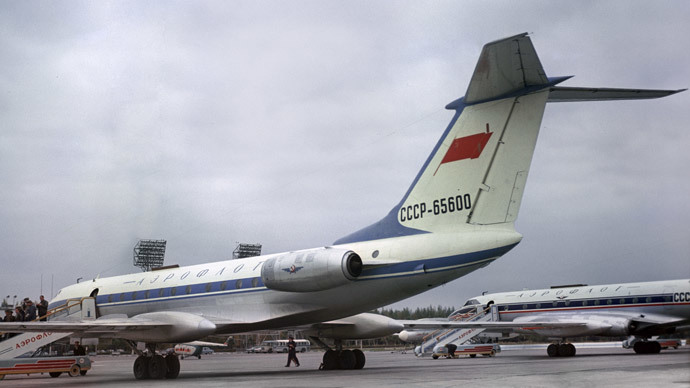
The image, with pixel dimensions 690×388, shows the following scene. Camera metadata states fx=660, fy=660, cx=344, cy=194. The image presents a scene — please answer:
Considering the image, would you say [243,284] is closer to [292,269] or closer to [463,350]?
[292,269]

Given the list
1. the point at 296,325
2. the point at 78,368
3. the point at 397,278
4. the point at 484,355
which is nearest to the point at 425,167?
the point at 397,278

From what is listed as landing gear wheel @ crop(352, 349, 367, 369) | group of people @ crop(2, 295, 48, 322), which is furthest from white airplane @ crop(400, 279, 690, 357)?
group of people @ crop(2, 295, 48, 322)

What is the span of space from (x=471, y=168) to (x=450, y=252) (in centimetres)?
183

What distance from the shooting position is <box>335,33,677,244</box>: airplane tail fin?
12.7m

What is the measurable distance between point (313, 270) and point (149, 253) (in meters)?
10.7

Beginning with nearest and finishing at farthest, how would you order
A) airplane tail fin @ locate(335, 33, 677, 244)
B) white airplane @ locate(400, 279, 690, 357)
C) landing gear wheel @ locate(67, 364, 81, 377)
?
airplane tail fin @ locate(335, 33, 677, 244) < landing gear wheel @ locate(67, 364, 81, 377) < white airplane @ locate(400, 279, 690, 357)

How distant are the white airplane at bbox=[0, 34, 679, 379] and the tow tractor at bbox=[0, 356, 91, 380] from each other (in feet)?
8.09

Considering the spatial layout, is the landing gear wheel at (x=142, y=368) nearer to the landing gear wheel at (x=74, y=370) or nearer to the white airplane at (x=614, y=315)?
the landing gear wheel at (x=74, y=370)

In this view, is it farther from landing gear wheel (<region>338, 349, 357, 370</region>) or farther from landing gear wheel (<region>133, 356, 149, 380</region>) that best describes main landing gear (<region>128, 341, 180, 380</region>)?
landing gear wheel (<region>338, 349, 357, 370</region>)

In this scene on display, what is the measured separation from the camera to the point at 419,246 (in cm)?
1432

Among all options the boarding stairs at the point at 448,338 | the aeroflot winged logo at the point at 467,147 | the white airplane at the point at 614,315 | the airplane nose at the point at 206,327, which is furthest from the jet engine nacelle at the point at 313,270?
the boarding stairs at the point at 448,338

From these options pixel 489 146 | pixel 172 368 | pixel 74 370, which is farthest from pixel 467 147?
pixel 74 370

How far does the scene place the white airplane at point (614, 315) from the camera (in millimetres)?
29781

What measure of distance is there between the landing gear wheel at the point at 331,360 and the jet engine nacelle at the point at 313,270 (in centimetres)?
444
